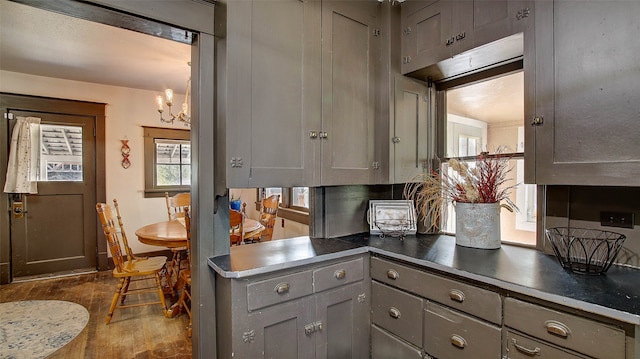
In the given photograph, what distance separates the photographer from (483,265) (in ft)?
5.11

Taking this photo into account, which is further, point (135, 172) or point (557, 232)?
point (135, 172)

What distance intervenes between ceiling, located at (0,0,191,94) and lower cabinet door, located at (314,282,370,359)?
2750 mm

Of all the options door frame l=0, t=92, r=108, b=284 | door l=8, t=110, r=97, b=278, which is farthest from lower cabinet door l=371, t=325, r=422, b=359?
door l=8, t=110, r=97, b=278

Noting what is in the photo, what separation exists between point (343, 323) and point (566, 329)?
1092mm

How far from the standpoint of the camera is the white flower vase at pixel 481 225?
1869 mm

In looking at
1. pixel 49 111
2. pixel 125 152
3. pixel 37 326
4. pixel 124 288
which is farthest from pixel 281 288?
pixel 49 111

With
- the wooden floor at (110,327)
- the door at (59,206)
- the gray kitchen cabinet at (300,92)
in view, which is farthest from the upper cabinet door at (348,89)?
the door at (59,206)

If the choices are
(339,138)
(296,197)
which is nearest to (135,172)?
(296,197)

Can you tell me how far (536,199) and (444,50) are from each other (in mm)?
1116

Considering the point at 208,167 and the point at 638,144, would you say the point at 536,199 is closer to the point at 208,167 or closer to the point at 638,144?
the point at 638,144

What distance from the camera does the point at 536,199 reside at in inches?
74.4

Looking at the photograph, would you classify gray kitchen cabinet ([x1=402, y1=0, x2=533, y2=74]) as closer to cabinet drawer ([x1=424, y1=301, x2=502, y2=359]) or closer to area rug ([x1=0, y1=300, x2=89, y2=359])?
cabinet drawer ([x1=424, y1=301, x2=502, y2=359])

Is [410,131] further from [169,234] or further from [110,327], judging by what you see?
[110,327]

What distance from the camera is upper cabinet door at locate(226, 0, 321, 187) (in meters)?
1.57
